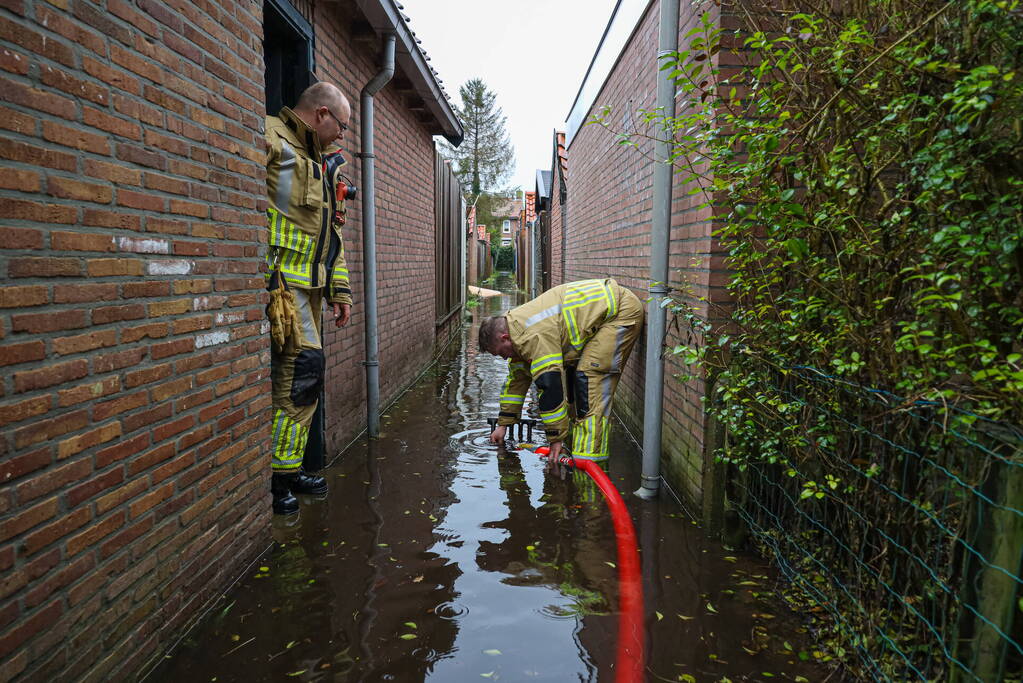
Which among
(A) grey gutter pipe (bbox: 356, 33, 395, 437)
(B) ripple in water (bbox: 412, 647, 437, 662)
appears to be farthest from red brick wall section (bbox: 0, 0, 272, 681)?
(A) grey gutter pipe (bbox: 356, 33, 395, 437)

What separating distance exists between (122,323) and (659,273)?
296cm

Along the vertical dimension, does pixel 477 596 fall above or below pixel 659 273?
below

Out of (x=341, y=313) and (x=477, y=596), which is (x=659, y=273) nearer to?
(x=341, y=313)

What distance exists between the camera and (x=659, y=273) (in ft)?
13.1

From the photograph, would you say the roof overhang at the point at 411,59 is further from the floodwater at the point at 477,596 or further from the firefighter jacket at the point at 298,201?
the floodwater at the point at 477,596

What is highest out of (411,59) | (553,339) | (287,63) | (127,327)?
(411,59)

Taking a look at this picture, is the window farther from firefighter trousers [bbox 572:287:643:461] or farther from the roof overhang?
firefighter trousers [bbox 572:287:643:461]

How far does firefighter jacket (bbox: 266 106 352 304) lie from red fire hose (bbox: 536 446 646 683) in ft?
6.83

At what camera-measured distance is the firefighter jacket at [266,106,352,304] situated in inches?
137

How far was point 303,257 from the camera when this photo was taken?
3.66m

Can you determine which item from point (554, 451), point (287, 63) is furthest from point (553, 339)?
point (287, 63)

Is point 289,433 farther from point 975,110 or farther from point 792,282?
point 975,110

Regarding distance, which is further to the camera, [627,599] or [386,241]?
[386,241]

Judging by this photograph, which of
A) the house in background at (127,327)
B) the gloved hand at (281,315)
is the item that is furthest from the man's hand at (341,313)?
the house in background at (127,327)
